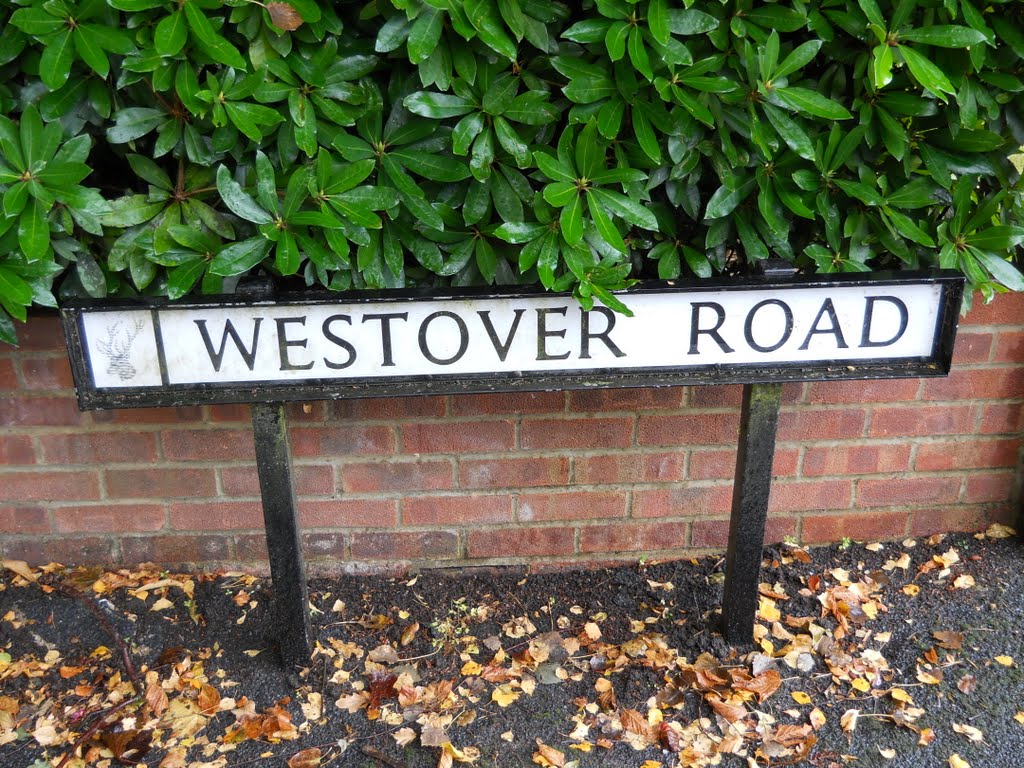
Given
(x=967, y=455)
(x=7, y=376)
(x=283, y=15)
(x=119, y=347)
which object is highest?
(x=283, y=15)

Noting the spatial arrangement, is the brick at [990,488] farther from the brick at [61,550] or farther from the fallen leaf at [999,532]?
the brick at [61,550]

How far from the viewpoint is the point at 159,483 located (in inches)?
98.0

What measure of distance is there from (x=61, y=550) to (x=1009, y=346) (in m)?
2.74

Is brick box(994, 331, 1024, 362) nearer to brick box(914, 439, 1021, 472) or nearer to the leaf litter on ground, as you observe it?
brick box(914, 439, 1021, 472)

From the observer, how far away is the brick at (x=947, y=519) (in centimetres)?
271

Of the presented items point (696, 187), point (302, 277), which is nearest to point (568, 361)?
point (696, 187)

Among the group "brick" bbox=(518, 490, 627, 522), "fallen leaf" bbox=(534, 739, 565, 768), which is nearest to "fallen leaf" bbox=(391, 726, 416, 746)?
"fallen leaf" bbox=(534, 739, 565, 768)

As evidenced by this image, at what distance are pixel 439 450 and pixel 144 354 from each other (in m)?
0.90

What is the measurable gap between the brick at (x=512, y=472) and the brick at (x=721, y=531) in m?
0.44

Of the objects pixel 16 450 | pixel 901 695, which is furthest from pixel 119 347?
pixel 901 695

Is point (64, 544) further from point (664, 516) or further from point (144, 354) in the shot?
point (664, 516)

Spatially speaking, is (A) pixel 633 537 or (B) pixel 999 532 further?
(B) pixel 999 532

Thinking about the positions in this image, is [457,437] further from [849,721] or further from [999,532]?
[999,532]

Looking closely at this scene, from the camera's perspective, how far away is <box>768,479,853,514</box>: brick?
8.62 ft
